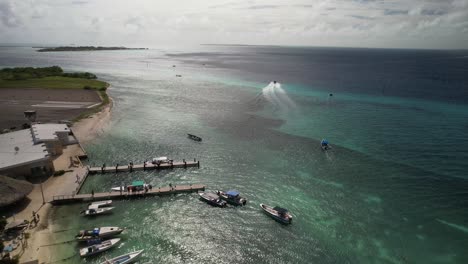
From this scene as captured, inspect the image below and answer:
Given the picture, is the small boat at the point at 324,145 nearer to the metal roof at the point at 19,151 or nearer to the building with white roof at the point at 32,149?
the building with white roof at the point at 32,149

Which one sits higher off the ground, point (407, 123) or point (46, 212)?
point (407, 123)

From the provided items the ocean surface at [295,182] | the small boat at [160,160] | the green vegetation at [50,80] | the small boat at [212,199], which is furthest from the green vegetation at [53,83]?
the small boat at [212,199]

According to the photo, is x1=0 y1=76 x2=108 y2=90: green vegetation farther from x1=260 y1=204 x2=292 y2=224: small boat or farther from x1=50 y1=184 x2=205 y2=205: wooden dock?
x1=260 y1=204 x2=292 y2=224: small boat

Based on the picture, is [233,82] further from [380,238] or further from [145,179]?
[380,238]

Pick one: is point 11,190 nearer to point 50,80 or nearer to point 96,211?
point 96,211

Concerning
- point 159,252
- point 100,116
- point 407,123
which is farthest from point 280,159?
point 100,116
